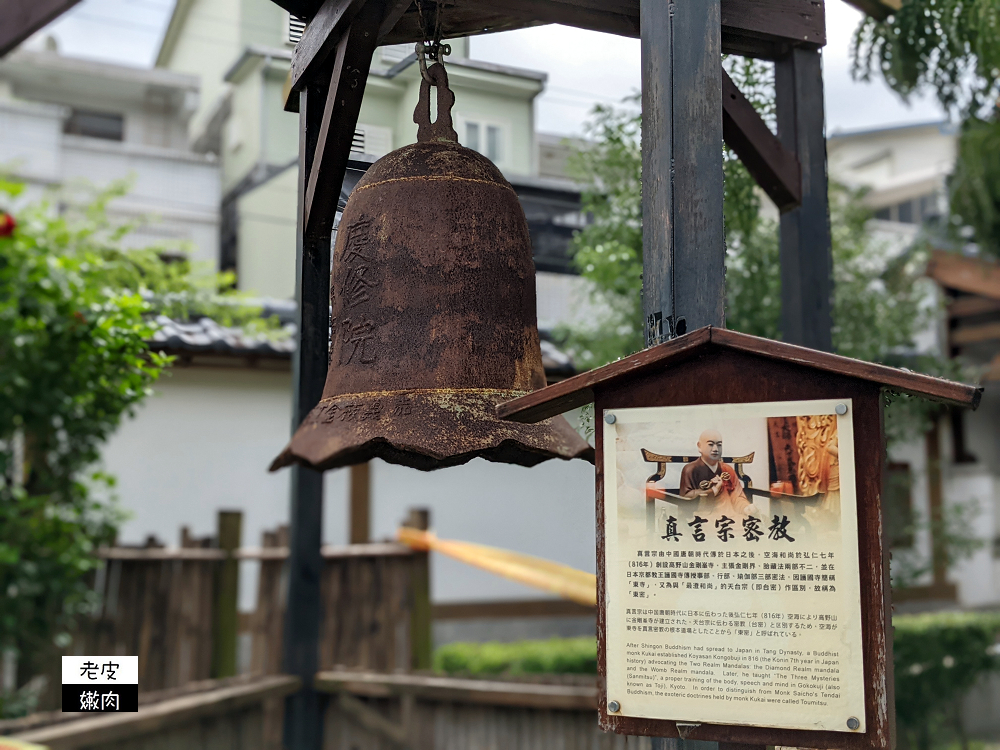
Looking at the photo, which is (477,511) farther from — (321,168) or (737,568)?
(737,568)

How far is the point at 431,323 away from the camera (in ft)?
7.70

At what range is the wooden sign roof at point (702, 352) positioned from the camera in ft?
5.41

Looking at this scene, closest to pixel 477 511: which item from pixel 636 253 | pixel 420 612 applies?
pixel 420 612

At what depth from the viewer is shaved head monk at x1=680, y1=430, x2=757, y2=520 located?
1739 mm

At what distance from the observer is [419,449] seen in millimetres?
2119

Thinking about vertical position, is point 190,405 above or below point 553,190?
below

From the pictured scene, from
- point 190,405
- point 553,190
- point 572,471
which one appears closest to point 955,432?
point 553,190

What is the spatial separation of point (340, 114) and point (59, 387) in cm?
289

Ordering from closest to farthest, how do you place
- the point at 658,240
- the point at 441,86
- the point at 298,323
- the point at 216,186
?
the point at 658,240 < the point at 441,86 < the point at 298,323 < the point at 216,186

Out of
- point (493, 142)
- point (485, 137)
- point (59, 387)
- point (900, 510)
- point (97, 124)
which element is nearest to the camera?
point (485, 137)

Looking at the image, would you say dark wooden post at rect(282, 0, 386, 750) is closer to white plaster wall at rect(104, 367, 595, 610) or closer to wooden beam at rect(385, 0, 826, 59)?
wooden beam at rect(385, 0, 826, 59)

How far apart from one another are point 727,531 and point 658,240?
25.4 inches

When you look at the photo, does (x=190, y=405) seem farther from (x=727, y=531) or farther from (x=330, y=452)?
(x=727, y=531)

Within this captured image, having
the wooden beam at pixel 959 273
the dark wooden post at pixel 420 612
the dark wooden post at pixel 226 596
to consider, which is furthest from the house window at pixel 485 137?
the wooden beam at pixel 959 273
